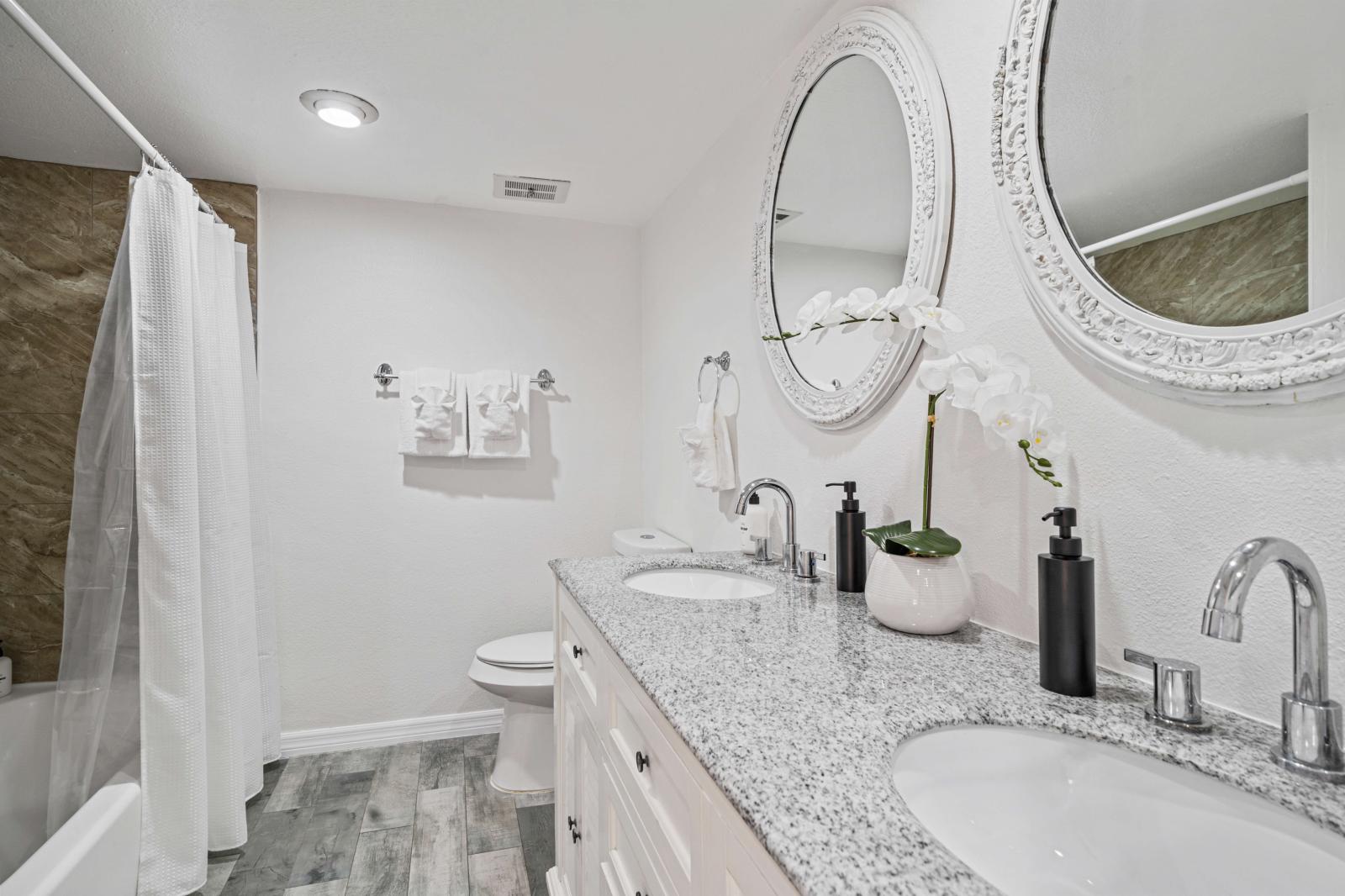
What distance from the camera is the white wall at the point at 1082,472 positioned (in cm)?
71

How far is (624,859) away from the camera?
3.51ft

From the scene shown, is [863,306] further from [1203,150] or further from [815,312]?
[1203,150]

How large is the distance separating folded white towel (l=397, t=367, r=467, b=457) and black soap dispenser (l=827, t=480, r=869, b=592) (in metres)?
1.87

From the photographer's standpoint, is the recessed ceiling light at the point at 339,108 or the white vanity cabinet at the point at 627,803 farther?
the recessed ceiling light at the point at 339,108

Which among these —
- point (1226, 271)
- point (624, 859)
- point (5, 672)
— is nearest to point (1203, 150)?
point (1226, 271)

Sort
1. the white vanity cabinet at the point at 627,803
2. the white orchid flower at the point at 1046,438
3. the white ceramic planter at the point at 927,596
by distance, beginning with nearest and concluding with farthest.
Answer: the white vanity cabinet at the point at 627,803, the white orchid flower at the point at 1046,438, the white ceramic planter at the point at 927,596

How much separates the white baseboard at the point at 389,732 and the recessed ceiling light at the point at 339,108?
84.5 inches

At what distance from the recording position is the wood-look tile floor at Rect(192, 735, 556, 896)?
6.08 feet

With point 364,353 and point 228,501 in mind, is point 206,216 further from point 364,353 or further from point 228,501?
point 228,501

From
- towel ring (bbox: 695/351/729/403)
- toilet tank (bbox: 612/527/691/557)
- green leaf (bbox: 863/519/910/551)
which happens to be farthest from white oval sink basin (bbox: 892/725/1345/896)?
toilet tank (bbox: 612/527/691/557)

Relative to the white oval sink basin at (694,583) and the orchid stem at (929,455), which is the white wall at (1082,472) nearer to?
the orchid stem at (929,455)

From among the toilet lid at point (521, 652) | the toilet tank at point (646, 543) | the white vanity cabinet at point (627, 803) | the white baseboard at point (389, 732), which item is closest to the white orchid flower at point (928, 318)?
the white vanity cabinet at point (627, 803)

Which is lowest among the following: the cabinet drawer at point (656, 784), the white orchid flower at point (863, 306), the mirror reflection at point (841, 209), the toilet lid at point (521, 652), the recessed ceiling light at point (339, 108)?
the toilet lid at point (521, 652)

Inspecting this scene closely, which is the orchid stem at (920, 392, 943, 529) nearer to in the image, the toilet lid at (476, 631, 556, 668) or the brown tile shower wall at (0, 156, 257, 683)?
the toilet lid at (476, 631, 556, 668)
